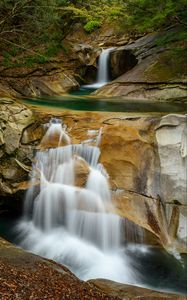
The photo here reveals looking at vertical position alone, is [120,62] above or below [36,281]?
above

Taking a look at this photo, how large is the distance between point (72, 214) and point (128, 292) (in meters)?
3.09

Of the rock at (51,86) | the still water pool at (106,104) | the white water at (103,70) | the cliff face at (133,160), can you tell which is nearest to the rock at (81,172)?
the cliff face at (133,160)

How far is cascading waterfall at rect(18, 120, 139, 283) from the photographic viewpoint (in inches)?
312

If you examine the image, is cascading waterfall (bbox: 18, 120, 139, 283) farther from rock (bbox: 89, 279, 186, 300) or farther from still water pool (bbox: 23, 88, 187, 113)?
still water pool (bbox: 23, 88, 187, 113)

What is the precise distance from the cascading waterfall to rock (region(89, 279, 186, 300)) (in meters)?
1.06

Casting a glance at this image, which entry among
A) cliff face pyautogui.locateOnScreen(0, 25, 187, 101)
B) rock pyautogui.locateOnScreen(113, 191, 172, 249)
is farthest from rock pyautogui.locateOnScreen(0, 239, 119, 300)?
cliff face pyautogui.locateOnScreen(0, 25, 187, 101)

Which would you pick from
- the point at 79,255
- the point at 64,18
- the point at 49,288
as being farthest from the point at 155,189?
the point at 64,18

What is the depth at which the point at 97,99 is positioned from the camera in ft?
49.9

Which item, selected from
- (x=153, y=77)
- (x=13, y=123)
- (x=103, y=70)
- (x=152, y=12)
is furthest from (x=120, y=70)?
(x=13, y=123)

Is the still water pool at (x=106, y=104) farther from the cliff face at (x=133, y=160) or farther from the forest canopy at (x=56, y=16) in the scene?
the cliff face at (x=133, y=160)

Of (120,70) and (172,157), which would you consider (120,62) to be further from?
(172,157)

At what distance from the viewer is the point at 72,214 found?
29.2 feet

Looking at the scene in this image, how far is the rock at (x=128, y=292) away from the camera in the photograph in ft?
19.4

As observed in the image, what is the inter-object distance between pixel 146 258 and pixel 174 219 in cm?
115
